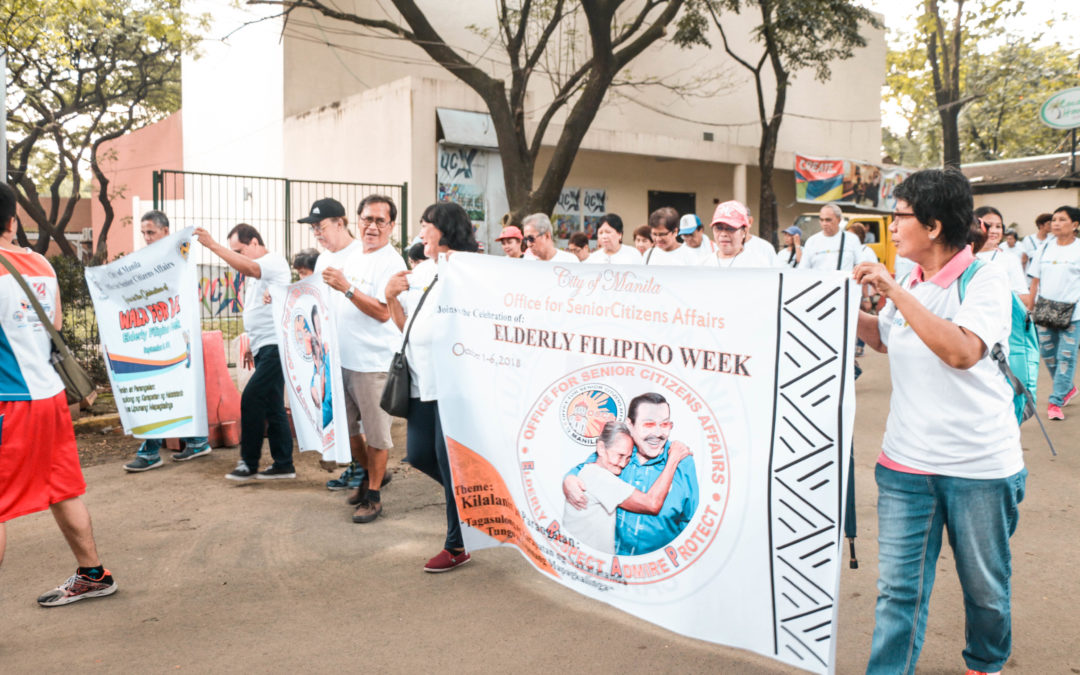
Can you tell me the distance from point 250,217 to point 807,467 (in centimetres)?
1405

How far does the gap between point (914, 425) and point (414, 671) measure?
2.07 m

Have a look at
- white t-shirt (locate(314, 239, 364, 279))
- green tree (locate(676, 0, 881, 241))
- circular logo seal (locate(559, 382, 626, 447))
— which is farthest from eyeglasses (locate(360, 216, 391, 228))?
green tree (locate(676, 0, 881, 241))

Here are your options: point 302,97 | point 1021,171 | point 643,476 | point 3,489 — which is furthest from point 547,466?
point 1021,171

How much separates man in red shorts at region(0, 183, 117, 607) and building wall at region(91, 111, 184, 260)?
21.3m

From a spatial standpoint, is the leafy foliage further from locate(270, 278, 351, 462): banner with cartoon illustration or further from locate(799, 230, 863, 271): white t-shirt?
locate(270, 278, 351, 462): banner with cartoon illustration

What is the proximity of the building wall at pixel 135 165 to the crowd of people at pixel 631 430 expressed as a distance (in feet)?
65.7

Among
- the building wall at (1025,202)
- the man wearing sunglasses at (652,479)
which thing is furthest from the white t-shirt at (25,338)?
the building wall at (1025,202)

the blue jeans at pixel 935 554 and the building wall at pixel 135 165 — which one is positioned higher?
the building wall at pixel 135 165

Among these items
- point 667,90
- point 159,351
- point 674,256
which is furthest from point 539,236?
point 667,90

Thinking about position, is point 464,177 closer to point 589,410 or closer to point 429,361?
point 429,361

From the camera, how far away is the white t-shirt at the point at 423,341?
165 inches

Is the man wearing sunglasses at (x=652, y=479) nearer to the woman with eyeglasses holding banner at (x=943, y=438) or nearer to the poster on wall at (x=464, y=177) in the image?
the woman with eyeglasses holding banner at (x=943, y=438)

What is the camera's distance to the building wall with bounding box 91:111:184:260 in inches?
1032

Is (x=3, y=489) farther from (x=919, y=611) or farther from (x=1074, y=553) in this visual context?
(x=1074, y=553)
